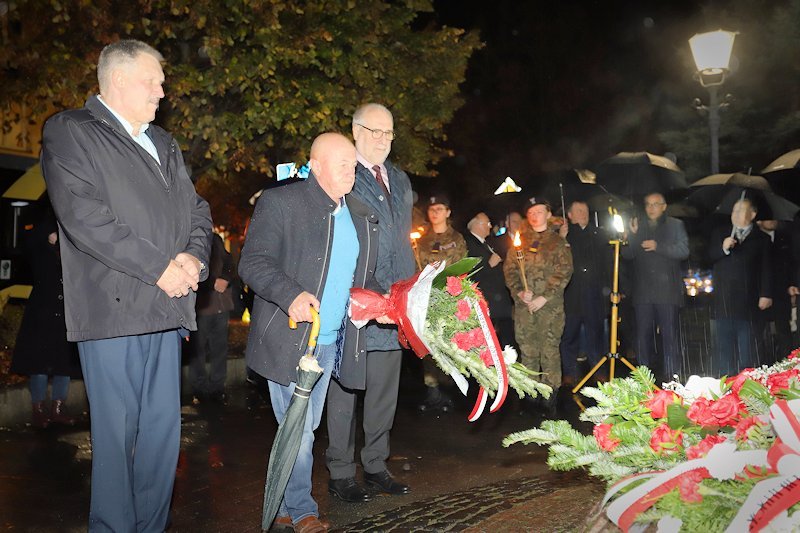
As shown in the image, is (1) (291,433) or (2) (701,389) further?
(1) (291,433)

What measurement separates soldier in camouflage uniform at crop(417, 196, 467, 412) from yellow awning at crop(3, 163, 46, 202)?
1179 cm

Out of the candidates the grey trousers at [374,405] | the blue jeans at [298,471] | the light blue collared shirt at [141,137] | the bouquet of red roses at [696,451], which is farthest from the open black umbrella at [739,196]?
the light blue collared shirt at [141,137]

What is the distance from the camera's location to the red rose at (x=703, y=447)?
2.59 metres

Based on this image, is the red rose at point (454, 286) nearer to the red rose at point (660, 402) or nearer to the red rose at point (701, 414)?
the red rose at point (660, 402)

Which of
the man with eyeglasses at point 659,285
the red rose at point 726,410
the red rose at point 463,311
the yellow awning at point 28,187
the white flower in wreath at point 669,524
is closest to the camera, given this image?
the white flower in wreath at point 669,524

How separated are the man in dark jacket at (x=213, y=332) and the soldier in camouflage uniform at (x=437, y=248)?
2.49 metres

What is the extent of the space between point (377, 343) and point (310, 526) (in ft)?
4.88

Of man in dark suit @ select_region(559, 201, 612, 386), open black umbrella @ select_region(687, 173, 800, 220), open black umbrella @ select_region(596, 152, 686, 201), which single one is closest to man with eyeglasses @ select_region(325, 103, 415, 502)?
man in dark suit @ select_region(559, 201, 612, 386)

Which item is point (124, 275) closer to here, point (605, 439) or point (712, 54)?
point (605, 439)

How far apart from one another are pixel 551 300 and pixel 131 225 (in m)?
6.30

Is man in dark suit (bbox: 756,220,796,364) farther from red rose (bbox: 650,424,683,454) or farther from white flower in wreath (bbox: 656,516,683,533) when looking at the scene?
white flower in wreath (bbox: 656,516,683,533)

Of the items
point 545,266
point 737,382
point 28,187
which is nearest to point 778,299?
point 545,266

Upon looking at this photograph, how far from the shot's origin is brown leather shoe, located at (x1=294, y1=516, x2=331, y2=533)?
4.89 m

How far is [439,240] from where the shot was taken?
9.85 metres
